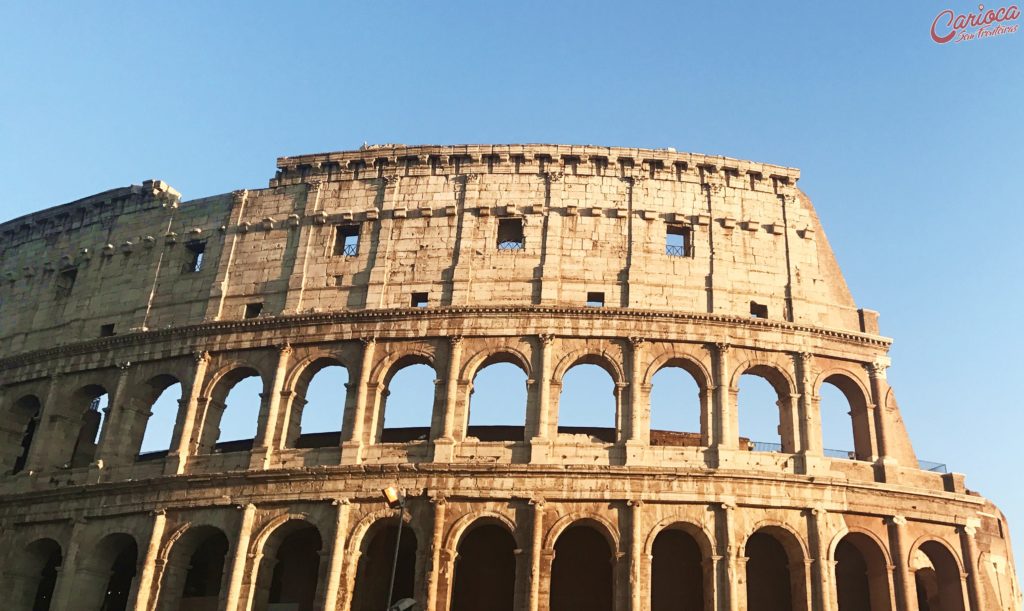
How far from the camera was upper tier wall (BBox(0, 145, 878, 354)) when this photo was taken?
2752cm

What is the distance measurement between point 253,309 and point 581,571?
515 inches

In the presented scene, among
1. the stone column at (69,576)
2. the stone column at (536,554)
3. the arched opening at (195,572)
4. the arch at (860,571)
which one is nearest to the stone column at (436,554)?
the stone column at (536,554)

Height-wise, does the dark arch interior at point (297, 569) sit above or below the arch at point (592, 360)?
→ below

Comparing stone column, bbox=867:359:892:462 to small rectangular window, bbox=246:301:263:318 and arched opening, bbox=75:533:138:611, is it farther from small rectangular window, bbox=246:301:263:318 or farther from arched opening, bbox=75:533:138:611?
arched opening, bbox=75:533:138:611

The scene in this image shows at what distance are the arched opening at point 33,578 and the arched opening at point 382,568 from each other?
31.5 ft

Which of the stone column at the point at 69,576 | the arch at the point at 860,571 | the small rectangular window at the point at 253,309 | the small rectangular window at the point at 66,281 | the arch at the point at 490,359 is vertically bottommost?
the stone column at the point at 69,576

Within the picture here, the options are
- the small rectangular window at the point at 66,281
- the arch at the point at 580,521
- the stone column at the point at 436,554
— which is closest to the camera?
the stone column at the point at 436,554

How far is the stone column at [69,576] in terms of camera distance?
2600 centimetres

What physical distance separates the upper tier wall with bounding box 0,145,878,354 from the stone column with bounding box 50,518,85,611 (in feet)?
22.4

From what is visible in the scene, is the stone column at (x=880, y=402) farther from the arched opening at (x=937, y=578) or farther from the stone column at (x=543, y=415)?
the stone column at (x=543, y=415)

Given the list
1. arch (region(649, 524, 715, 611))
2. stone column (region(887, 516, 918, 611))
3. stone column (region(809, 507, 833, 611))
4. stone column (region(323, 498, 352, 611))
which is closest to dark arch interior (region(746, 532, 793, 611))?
stone column (region(809, 507, 833, 611))

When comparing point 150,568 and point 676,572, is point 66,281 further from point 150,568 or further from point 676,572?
point 676,572

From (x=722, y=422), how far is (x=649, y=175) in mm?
8381

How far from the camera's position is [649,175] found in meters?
29.0
